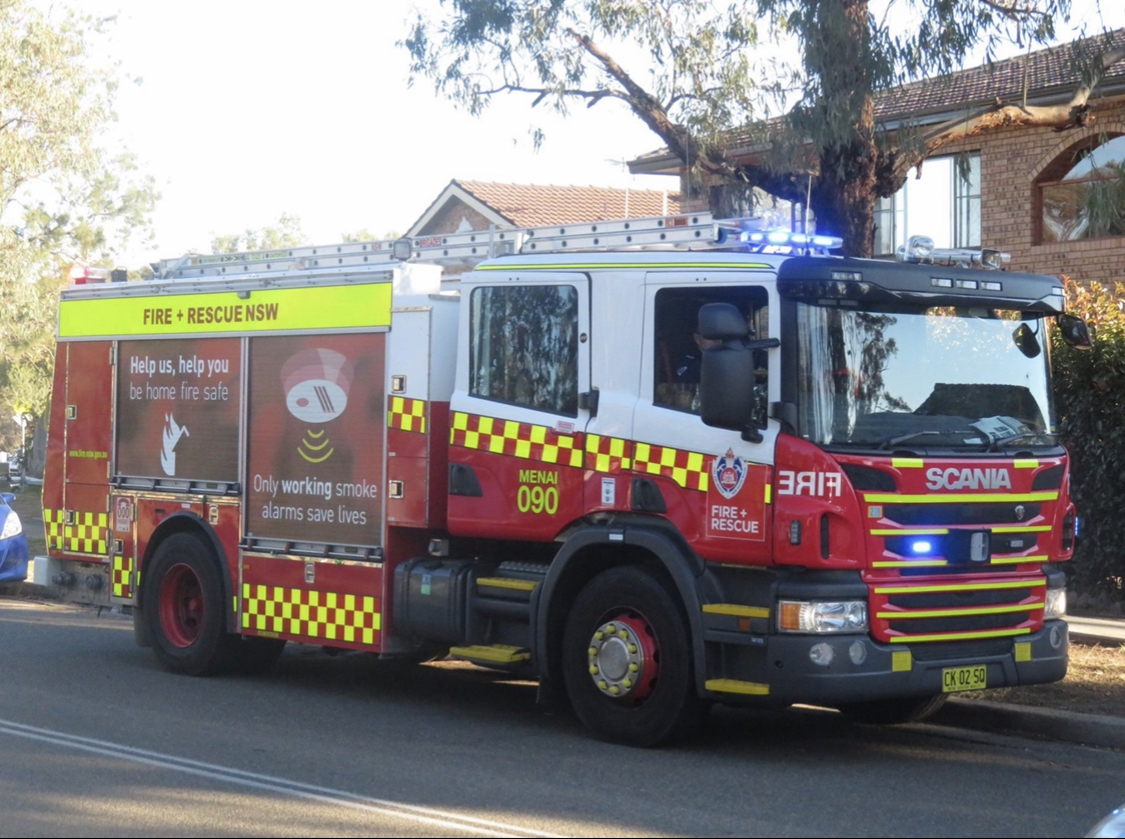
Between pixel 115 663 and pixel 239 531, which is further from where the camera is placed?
pixel 115 663

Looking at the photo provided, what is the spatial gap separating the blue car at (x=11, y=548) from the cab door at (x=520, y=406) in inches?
336

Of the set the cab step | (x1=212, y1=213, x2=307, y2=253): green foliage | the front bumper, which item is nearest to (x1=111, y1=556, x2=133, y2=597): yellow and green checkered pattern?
the cab step

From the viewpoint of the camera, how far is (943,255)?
29.4 ft

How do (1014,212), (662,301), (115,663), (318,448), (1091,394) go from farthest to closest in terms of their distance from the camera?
(1014,212)
(1091,394)
(115,663)
(318,448)
(662,301)

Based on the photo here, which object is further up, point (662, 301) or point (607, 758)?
point (662, 301)

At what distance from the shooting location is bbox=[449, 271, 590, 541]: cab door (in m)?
8.75

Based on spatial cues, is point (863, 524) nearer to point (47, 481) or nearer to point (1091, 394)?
point (1091, 394)

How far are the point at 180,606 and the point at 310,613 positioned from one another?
171 centimetres

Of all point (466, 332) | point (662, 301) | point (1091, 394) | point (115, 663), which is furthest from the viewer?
point (1091, 394)

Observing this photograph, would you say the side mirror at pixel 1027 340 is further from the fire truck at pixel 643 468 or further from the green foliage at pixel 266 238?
the green foliage at pixel 266 238

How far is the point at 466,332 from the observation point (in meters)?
9.38

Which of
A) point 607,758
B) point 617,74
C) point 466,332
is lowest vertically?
point 607,758

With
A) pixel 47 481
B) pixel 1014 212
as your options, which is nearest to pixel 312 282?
pixel 47 481

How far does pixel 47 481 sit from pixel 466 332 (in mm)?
4760
